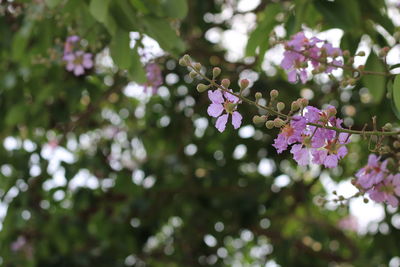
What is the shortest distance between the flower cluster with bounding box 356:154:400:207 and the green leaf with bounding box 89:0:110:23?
0.61 metres

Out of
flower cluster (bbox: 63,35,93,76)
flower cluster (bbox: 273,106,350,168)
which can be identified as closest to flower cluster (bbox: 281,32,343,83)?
flower cluster (bbox: 273,106,350,168)

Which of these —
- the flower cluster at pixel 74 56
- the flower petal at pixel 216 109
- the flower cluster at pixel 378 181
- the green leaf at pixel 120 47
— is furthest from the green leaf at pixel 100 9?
the flower cluster at pixel 378 181

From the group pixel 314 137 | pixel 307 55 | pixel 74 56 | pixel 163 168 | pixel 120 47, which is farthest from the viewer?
pixel 163 168

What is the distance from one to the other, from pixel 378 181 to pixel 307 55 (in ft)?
1.01

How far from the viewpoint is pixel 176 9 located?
57.9 inches

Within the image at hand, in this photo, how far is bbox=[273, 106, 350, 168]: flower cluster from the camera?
3.01 ft

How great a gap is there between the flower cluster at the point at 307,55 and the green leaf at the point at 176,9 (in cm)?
29

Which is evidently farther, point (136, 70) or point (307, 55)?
point (136, 70)

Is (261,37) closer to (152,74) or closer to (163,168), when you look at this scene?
(152,74)

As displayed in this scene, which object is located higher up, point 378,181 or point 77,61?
point 378,181

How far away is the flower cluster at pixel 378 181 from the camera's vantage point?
3.33 ft

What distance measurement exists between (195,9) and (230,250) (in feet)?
4.56

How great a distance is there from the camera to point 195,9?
2377 millimetres

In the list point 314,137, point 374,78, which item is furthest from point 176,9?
point 314,137
